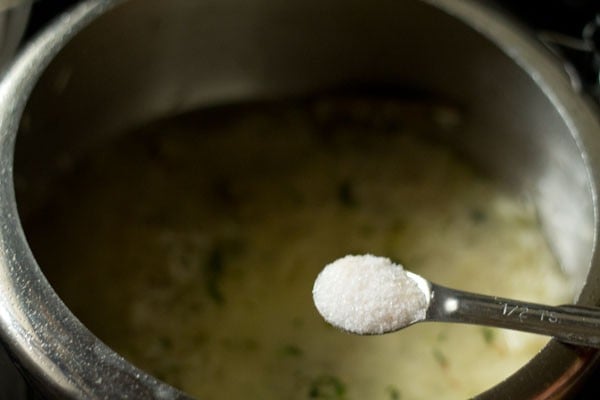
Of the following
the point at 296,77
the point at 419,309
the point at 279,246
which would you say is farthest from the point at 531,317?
the point at 296,77

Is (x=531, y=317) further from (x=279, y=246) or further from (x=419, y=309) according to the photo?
(x=279, y=246)

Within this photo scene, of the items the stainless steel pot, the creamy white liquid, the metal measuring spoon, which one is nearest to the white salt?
the metal measuring spoon

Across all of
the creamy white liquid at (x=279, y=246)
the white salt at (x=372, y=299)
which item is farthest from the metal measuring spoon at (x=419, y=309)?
the creamy white liquid at (x=279, y=246)

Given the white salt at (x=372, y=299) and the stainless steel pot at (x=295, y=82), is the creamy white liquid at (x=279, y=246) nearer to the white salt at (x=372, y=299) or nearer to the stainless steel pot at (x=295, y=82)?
the stainless steel pot at (x=295, y=82)

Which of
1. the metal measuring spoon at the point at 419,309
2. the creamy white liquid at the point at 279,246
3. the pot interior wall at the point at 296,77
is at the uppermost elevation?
the metal measuring spoon at the point at 419,309

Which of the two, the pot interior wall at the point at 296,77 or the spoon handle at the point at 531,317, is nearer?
the spoon handle at the point at 531,317

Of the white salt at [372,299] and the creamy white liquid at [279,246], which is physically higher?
the white salt at [372,299]

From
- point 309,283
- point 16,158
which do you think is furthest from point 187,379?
point 16,158

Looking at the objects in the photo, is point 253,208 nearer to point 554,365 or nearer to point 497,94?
point 497,94
